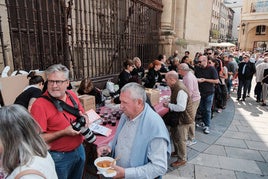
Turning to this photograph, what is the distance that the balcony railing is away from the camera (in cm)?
3606

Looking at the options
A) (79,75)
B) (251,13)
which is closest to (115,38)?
(79,75)

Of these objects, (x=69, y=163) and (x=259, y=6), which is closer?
(x=69, y=163)

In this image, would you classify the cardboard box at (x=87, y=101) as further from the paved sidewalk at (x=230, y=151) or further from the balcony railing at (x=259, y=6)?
the balcony railing at (x=259, y=6)

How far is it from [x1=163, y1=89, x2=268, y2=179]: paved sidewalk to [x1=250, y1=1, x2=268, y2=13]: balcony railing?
38206mm

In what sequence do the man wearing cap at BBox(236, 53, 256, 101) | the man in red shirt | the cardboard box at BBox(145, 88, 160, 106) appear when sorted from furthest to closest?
the man wearing cap at BBox(236, 53, 256, 101) → the cardboard box at BBox(145, 88, 160, 106) → the man in red shirt

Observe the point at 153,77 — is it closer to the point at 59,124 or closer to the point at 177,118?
the point at 177,118

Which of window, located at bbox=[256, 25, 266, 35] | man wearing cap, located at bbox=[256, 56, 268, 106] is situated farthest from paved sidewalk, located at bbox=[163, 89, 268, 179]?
window, located at bbox=[256, 25, 266, 35]

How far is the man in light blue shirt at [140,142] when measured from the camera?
1.69m

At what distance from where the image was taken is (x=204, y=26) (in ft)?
43.9

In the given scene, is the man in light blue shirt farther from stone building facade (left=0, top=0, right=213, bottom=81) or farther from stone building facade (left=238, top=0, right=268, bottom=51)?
stone building facade (left=238, top=0, right=268, bottom=51)

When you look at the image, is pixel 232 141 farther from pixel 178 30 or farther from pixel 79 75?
pixel 178 30

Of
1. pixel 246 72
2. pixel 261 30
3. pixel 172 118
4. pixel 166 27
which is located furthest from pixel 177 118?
pixel 261 30

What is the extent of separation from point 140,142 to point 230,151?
141 inches

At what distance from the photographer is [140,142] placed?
175 cm
